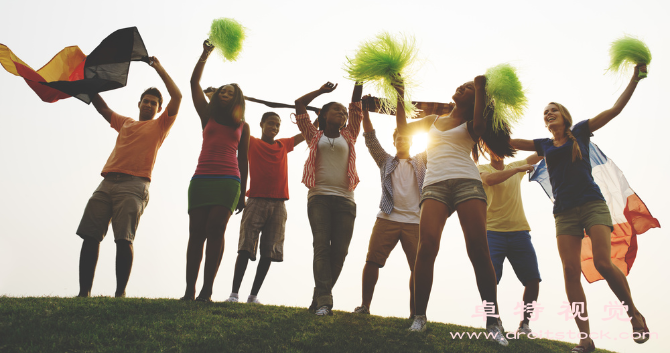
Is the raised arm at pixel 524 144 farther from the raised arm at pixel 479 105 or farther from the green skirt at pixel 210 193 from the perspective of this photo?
the green skirt at pixel 210 193

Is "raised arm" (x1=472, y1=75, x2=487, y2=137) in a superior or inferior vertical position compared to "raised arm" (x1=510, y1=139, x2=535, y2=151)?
inferior

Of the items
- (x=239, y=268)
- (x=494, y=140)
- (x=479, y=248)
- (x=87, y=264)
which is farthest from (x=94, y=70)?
(x=479, y=248)

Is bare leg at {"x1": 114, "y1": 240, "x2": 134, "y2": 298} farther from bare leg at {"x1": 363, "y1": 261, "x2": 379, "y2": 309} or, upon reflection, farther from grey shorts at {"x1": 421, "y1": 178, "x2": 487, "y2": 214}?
grey shorts at {"x1": 421, "y1": 178, "x2": 487, "y2": 214}

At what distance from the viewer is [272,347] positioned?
302 centimetres

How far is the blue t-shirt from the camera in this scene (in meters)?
4.41

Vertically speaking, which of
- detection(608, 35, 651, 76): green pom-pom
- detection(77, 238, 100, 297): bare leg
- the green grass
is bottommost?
the green grass

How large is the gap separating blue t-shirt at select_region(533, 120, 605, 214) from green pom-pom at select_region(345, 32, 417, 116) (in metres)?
1.70

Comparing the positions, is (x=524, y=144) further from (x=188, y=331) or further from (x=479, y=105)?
(x=188, y=331)

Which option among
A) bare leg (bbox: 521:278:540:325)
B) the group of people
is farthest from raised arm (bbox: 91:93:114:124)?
bare leg (bbox: 521:278:540:325)

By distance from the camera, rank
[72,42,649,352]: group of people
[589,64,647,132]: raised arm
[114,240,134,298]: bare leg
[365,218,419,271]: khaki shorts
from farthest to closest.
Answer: [365,218,419,271]: khaki shorts < [589,64,647,132]: raised arm < [114,240,134,298]: bare leg < [72,42,649,352]: group of people

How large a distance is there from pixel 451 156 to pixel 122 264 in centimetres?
351

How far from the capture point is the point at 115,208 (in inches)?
181

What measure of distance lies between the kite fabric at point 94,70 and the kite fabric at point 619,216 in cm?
602

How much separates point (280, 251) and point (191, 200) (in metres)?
1.80
